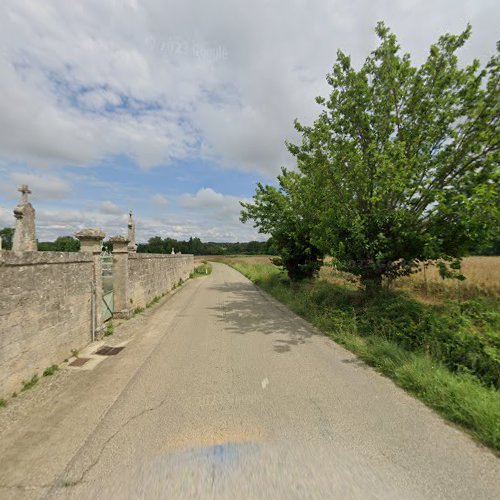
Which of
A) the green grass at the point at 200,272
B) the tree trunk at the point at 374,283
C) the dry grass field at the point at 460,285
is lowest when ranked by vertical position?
the green grass at the point at 200,272

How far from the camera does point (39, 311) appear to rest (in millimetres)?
5008

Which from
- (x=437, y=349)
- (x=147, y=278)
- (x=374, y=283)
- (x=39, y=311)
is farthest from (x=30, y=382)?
(x=374, y=283)

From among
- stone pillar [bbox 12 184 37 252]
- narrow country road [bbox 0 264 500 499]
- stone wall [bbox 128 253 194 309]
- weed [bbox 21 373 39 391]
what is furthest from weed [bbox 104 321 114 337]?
weed [bbox 21 373 39 391]

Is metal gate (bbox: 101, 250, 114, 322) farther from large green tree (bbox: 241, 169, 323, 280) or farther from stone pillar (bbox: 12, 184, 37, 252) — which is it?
large green tree (bbox: 241, 169, 323, 280)

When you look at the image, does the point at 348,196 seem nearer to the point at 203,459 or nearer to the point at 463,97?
the point at 463,97

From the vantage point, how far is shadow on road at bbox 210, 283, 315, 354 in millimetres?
7347

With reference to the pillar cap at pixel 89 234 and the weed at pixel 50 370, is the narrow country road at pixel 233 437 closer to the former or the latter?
the weed at pixel 50 370

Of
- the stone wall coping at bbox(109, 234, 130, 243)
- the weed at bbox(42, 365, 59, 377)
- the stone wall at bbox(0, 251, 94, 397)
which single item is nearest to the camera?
the stone wall at bbox(0, 251, 94, 397)

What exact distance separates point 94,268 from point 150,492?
19.2 ft

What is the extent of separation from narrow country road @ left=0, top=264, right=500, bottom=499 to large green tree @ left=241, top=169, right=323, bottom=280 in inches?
387

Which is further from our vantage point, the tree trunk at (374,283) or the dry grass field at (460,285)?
the dry grass field at (460,285)

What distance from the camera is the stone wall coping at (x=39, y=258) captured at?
4.28m

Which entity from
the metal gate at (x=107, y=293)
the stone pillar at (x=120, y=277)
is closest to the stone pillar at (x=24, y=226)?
the metal gate at (x=107, y=293)

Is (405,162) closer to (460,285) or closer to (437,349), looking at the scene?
(437,349)
